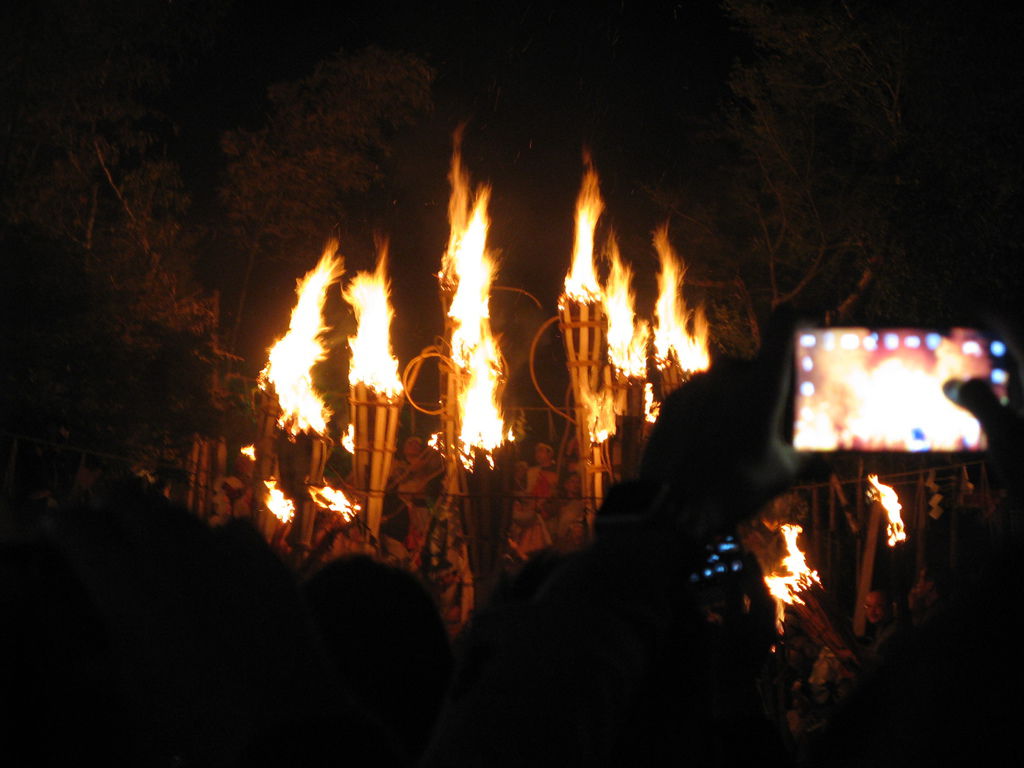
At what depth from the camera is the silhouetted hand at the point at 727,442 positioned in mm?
1264

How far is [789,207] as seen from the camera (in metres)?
14.3

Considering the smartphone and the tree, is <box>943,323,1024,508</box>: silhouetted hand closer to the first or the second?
the smartphone

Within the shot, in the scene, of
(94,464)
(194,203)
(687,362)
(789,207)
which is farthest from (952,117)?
(194,203)

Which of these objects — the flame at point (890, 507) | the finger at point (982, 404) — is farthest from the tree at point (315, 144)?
the finger at point (982, 404)

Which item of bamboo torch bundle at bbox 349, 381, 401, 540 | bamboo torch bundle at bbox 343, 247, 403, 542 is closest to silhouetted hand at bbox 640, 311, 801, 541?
bamboo torch bundle at bbox 343, 247, 403, 542

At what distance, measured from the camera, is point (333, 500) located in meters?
6.79

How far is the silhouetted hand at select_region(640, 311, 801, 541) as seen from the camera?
1.26m

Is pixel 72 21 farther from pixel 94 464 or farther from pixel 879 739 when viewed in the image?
pixel 879 739

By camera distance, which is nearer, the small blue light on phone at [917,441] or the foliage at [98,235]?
the small blue light on phone at [917,441]

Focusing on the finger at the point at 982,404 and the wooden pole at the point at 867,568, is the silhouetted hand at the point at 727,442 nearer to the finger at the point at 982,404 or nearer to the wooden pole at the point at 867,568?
the finger at the point at 982,404

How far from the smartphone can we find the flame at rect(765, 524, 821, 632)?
3.69 metres

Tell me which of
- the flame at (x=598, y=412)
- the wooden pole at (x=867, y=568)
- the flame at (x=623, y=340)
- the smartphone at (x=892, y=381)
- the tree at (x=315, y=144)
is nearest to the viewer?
the smartphone at (x=892, y=381)

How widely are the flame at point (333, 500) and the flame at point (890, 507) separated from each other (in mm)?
3303

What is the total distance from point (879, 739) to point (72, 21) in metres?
13.1
